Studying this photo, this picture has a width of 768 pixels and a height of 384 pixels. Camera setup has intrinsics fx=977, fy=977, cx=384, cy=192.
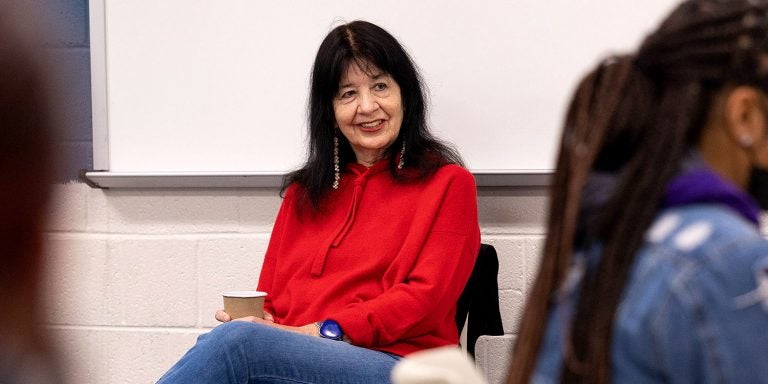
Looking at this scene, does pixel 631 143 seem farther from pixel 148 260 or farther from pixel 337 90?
pixel 148 260

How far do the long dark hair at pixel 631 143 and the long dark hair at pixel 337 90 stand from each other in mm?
1326

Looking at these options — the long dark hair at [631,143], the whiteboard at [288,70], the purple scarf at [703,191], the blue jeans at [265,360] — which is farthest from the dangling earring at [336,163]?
the purple scarf at [703,191]

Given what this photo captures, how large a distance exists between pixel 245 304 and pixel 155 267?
2.27ft

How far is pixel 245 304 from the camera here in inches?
85.3

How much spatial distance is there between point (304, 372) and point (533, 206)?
0.87 metres

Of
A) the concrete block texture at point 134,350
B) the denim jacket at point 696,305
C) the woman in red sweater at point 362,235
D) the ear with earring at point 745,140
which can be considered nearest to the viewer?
the denim jacket at point 696,305

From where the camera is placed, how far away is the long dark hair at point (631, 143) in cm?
91

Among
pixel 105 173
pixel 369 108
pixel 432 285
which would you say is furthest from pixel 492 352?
pixel 105 173


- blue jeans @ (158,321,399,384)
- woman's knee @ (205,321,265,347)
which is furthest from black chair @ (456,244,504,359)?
woman's knee @ (205,321,265,347)

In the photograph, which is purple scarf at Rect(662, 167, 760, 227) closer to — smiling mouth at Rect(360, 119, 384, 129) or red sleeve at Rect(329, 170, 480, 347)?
red sleeve at Rect(329, 170, 480, 347)

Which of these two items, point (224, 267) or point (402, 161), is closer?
point (402, 161)

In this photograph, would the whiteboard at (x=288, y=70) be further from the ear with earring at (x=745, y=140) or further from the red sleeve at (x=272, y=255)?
the ear with earring at (x=745, y=140)

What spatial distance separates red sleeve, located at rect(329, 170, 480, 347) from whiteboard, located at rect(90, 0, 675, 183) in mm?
304

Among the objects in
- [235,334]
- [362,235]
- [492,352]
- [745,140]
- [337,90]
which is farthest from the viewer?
[492,352]
